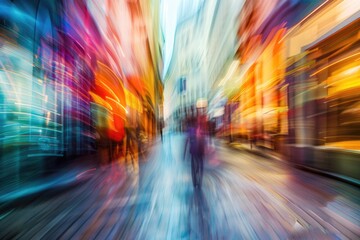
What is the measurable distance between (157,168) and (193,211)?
5310mm

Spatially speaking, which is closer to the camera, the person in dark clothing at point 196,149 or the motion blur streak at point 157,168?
the motion blur streak at point 157,168

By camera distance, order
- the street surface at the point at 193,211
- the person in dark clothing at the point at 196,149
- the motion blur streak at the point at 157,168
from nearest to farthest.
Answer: the street surface at the point at 193,211 < the motion blur streak at the point at 157,168 < the person in dark clothing at the point at 196,149

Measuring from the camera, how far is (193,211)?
14.0 feet

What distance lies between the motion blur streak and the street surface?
0.09 feet

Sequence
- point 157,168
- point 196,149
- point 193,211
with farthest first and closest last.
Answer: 1. point 157,168
2. point 196,149
3. point 193,211

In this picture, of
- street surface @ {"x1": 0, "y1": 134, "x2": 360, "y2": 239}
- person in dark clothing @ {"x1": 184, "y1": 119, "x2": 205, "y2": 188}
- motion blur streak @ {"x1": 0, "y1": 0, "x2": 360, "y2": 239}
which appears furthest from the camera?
person in dark clothing @ {"x1": 184, "y1": 119, "x2": 205, "y2": 188}

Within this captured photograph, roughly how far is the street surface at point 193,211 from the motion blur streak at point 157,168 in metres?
0.03

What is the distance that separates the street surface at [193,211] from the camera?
11.3 feet

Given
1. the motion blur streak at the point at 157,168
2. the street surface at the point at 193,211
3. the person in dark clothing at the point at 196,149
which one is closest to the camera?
the street surface at the point at 193,211

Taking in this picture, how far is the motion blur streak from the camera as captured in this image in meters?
3.91

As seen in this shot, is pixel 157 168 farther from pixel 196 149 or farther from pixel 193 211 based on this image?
pixel 193 211

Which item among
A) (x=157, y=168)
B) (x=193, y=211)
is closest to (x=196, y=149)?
(x=193, y=211)

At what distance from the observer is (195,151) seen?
21.7ft

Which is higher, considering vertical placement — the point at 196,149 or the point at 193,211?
the point at 196,149
